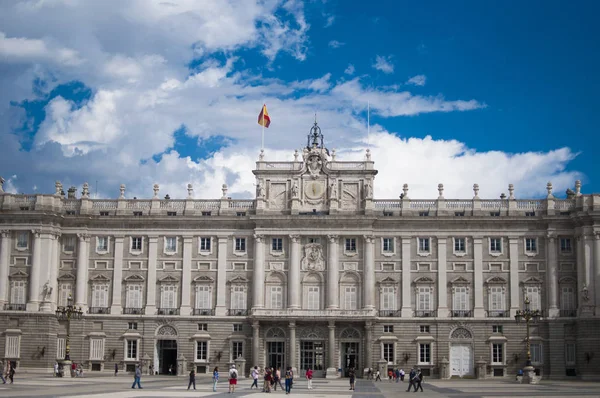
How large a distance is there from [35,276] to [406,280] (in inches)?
1323

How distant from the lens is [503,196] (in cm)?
8212

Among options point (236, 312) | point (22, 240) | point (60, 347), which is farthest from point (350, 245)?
point (22, 240)

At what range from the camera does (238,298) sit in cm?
7962

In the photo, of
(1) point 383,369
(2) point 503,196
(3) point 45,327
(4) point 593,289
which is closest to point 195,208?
(3) point 45,327

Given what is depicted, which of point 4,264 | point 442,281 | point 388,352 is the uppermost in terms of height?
point 4,264

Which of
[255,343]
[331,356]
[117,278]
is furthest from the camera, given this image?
[117,278]

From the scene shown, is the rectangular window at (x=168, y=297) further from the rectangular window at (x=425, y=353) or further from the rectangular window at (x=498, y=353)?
the rectangular window at (x=498, y=353)

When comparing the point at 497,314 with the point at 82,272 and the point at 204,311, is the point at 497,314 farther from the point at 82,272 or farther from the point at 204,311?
the point at 82,272

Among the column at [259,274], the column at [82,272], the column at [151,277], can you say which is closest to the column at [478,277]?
the column at [259,274]

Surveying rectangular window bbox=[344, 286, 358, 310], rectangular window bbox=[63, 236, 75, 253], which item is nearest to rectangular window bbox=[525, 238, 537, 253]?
rectangular window bbox=[344, 286, 358, 310]

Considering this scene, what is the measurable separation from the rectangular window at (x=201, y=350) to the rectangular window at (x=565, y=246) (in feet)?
109

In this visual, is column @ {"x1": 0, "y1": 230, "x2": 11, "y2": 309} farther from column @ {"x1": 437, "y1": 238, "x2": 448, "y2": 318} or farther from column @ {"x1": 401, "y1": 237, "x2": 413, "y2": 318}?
column @ {"x1": 437, "y1": 238, "x2": 448, "y2": 318}

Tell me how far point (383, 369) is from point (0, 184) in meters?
40.0

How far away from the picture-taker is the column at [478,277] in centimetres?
7769
